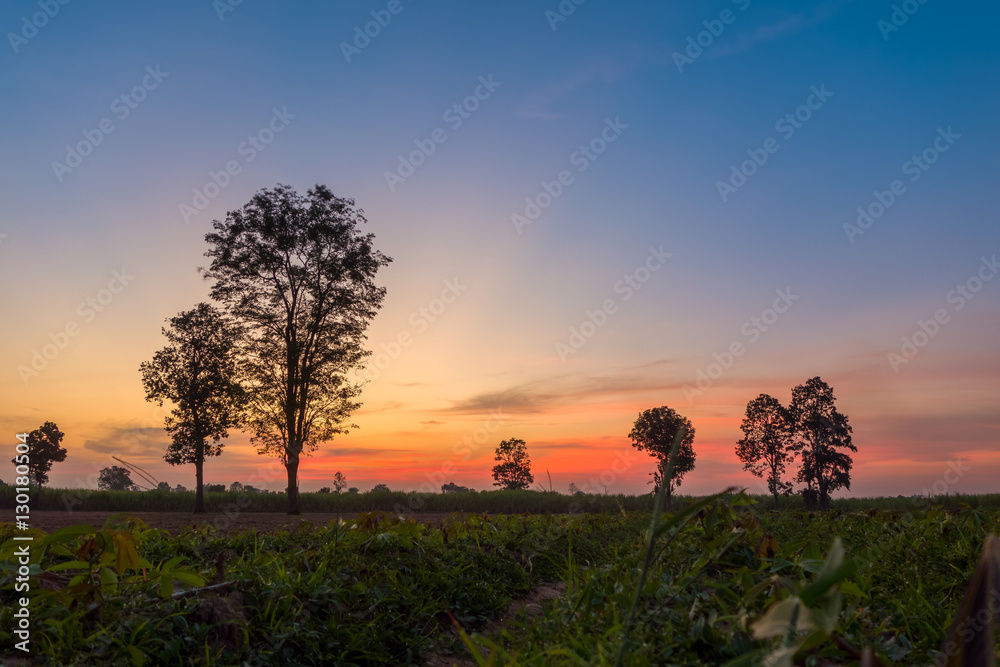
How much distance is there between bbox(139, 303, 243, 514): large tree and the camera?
32.4 m

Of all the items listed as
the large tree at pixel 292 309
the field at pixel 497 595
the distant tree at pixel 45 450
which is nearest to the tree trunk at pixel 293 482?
the large tree at pixel 292 309

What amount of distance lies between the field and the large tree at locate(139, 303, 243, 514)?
27311 millimetres

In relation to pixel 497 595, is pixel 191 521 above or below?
below

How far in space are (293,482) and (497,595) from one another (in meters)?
27.0

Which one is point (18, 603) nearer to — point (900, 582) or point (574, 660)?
point (574, 660)

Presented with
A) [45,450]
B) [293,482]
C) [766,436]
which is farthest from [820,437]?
[45,450]

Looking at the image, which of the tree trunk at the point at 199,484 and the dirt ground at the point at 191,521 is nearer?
the dirt ground at the point at 191,521

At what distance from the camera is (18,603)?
11.0 feet

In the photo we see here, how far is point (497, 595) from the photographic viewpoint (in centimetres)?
589

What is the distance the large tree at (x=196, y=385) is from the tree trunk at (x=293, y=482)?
408 cm

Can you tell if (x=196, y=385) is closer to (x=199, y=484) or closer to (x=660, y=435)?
(x=199, y=484)

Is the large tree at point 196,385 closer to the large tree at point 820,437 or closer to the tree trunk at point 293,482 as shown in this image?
the tree trunk at point 293,482

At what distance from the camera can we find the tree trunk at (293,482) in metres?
29.8

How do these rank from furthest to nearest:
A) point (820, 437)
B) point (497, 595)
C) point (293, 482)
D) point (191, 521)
Answer: point (820, 437) → point (293, 482) → point (191, 521) → point (497, 595)
